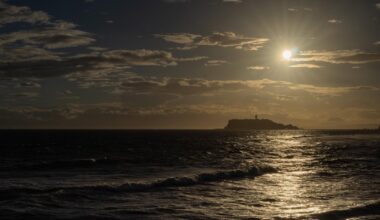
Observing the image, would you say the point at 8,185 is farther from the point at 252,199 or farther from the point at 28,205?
the point at 252,199

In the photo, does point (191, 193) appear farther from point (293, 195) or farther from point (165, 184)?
point (293, 195)

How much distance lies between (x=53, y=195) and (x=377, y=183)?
973 inches

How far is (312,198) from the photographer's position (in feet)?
102

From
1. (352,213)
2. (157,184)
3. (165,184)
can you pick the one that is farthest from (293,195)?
(157,184)

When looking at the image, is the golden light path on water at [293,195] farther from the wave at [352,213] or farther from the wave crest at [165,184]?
the wave crest at [165,184]

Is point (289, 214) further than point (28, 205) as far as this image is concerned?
No

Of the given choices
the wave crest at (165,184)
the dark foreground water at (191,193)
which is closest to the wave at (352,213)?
the dark foreground water at (191,193)

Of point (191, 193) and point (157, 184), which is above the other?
point (157, 184)

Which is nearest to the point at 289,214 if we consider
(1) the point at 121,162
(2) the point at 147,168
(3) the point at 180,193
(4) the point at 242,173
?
(3) the point at 180,193

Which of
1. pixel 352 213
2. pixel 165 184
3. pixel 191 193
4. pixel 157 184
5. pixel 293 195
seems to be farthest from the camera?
pixel 165 184

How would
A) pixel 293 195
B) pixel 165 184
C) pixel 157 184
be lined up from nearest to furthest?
1. pixel 293 195
2. pixel 157 184
3. pixel 165 184

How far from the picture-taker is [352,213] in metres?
25.8

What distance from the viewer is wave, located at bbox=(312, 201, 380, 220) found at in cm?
2502

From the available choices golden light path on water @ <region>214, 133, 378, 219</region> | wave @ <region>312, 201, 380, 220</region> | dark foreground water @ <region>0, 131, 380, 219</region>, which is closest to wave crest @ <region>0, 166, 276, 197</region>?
dark foreground water @ <region>0, 131, 380, 219</region>
